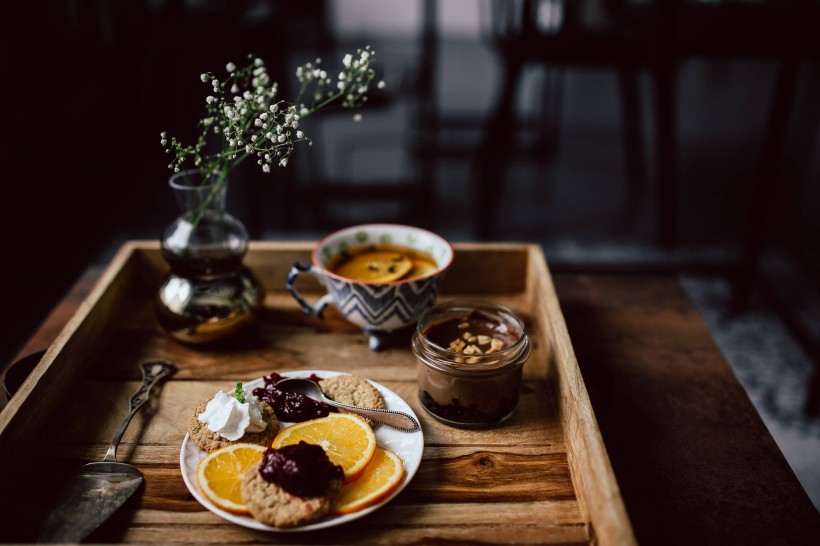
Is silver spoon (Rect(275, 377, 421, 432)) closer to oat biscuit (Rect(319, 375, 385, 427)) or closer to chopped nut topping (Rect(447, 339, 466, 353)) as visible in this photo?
oat biscuit (Rect(319, 375, 385, 427))

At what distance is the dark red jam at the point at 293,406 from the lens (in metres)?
0.98

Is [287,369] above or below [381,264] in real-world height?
below

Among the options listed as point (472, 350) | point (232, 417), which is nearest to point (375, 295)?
point (472, 350)

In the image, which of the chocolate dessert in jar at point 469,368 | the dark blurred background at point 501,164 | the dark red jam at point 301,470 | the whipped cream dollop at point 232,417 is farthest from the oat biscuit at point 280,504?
the dark blurred background at point 501,164

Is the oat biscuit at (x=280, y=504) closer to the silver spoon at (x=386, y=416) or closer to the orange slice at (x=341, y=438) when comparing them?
the orange slice at (x=341, y=438)

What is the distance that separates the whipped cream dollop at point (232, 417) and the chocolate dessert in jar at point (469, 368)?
25cm

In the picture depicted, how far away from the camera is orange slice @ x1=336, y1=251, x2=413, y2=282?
1.19 meters

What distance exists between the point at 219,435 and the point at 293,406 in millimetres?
118

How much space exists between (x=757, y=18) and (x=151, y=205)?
2.77 meters

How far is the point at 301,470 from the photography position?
790 mm

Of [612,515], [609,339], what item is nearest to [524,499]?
[612,515]

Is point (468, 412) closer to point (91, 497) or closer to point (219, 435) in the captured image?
point (219, 435)

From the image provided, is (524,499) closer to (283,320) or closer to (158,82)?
(283,320)

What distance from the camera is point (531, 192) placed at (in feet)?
12.5
